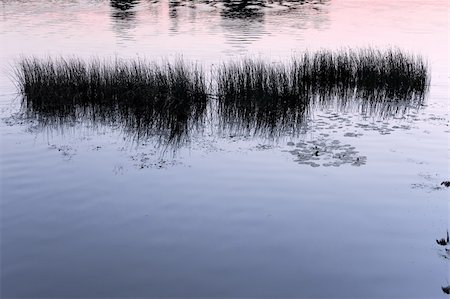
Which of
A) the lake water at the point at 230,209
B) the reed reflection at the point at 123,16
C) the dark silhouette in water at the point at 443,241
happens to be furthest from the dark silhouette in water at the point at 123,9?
the dark silhouette in water at the point at 443,241

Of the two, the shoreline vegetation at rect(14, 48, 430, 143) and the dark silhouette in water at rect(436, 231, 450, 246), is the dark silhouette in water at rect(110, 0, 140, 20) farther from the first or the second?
the dark silhouette in water at rect(436, 231, 450, 246)

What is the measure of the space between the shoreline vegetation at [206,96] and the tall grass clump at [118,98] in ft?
0.12

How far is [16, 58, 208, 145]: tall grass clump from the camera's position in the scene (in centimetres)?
1898

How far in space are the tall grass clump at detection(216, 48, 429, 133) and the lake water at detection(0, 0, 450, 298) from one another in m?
0.93

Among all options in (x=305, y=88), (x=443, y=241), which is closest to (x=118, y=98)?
(x=305, y=88)

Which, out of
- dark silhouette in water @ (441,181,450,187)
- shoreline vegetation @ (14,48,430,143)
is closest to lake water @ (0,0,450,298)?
dark silhouette in water @ (441,181,450,187)

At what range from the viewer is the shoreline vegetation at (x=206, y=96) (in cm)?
1886

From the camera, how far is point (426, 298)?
7.66m

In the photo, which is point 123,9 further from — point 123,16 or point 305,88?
point 305,88

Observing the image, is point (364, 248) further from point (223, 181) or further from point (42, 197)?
point (42, 197)

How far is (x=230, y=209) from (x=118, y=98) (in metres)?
11.4

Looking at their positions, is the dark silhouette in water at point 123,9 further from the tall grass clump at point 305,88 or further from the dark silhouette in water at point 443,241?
the dark silhouette in water at point 443,241

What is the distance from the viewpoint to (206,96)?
21422 mm

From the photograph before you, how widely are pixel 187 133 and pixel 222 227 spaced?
7.87 metres
